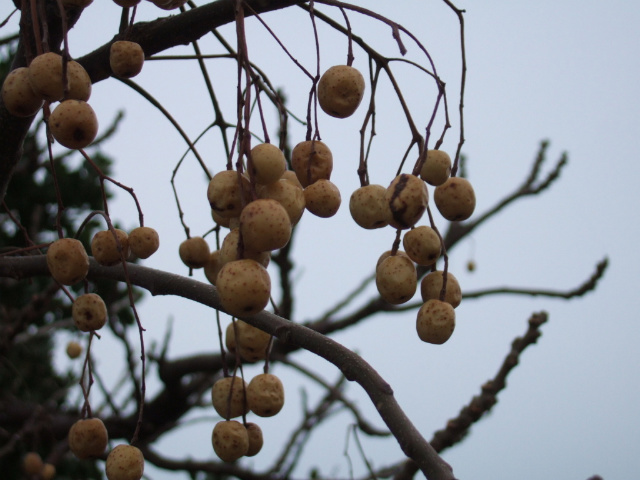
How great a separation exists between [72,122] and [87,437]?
0.48 m

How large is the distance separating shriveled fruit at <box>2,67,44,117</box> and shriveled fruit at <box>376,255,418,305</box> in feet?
1.42

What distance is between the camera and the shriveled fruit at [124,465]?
0.86 metres

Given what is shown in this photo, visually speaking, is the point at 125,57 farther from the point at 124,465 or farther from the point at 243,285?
the point at 124,465

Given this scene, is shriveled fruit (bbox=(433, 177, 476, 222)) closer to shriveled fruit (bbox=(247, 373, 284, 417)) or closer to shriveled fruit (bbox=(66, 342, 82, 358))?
shriveled fruit (bbox=(247, 373, 284, 417))

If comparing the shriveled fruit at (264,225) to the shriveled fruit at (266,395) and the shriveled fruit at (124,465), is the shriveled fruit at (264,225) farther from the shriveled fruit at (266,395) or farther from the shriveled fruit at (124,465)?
the shriveled fruit at (124,465)

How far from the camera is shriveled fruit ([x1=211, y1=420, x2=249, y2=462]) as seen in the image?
849 millimetres

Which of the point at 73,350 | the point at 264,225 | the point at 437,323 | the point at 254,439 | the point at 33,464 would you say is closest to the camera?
the point at 264,225

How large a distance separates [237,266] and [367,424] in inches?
61.0

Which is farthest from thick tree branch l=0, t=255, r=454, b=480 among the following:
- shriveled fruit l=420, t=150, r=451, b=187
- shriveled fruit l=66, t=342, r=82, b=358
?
shriveled fruit l=66, t=342, r=82, b=358

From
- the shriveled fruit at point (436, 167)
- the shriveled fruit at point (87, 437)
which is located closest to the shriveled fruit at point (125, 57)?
the shriveled fruit at point (436, 167)

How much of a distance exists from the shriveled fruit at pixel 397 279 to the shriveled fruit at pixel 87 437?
46cm

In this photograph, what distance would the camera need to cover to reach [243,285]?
58 cm

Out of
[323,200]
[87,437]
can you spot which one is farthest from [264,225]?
[87,437]

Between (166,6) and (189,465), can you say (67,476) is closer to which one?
(189,465)
